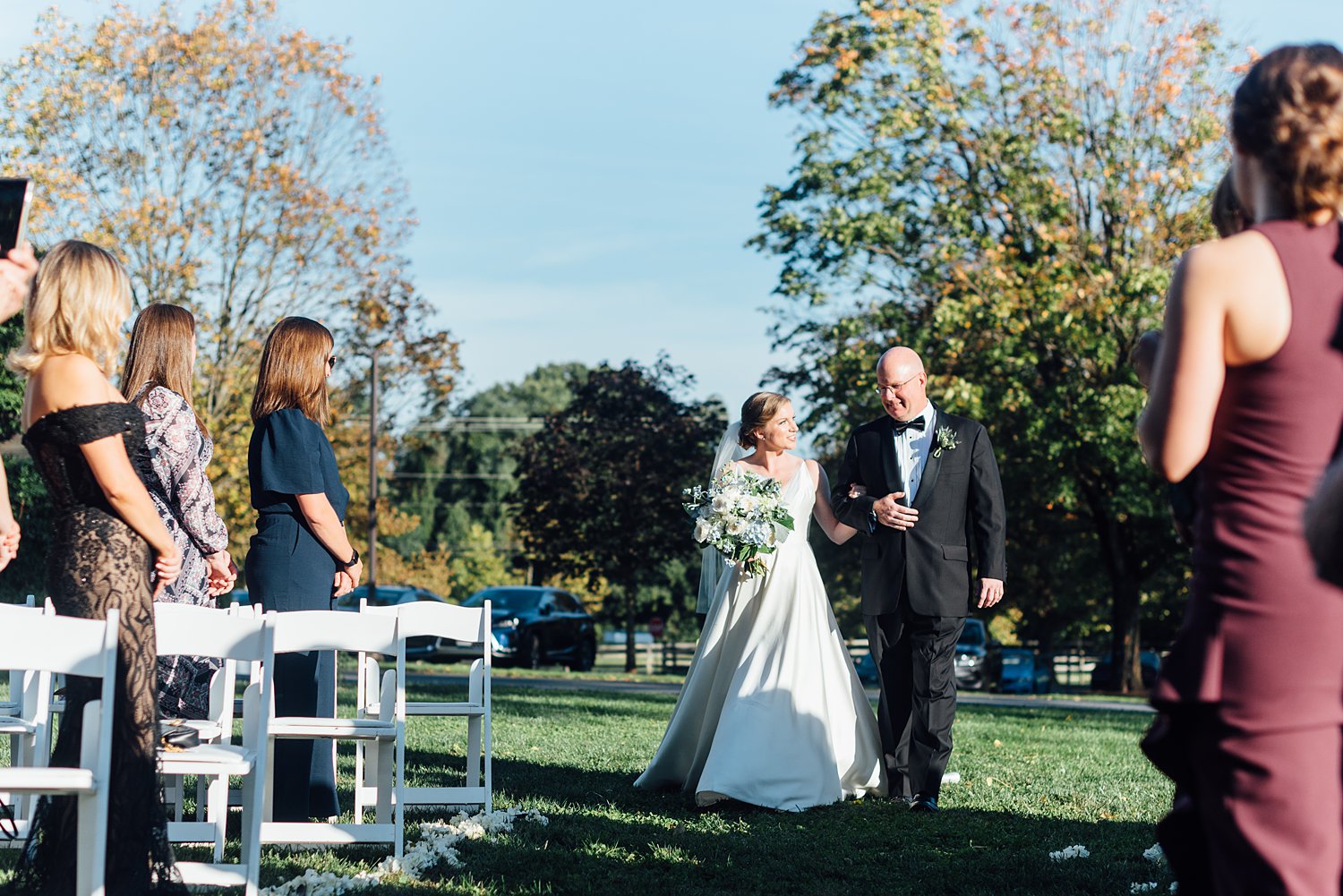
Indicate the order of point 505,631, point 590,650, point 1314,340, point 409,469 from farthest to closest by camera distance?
point 409,469, point 590,650, point 505,631, point 1314,340

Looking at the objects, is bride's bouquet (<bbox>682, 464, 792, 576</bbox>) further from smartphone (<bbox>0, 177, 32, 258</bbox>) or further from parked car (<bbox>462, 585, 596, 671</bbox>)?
parked car (<bbox>462, 585, 596, 671</bbox>)

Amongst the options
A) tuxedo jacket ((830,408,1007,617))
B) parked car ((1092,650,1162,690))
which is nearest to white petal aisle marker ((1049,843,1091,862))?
tuxedo jacket ((830,408,1007,617))

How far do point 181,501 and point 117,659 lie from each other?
2.18 metres

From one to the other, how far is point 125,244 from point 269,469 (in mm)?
19018

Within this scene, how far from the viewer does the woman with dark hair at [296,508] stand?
689 centimetres

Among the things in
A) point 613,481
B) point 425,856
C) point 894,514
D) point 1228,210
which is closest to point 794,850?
point 425,856

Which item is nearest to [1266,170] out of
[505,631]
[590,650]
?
[505,631]

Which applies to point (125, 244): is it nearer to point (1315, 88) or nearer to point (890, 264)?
point (890, 264)

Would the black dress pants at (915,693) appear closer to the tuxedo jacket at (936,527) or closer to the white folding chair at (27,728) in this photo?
the tuxedo jacket at (936,527)

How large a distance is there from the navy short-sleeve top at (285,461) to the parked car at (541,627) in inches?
849

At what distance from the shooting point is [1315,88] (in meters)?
2.54

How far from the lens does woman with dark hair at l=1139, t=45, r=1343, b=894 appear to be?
2424mm

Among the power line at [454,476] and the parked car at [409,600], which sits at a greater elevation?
the power line at [454,476]

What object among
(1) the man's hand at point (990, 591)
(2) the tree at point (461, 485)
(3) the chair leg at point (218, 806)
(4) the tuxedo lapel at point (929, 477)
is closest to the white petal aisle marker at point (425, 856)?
(3) the chair leg at point (218, 806)
